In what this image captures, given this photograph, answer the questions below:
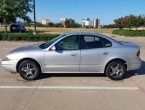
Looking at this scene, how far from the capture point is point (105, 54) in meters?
8.02

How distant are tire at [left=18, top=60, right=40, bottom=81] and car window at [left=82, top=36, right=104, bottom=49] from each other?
1.58m

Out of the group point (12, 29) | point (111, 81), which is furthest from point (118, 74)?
point (12, 29)

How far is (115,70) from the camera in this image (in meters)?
8.12

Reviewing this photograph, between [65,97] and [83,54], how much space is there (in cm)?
207

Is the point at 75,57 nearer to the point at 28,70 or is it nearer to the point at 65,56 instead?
the point at 65,56

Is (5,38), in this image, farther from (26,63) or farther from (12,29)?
(12,29)

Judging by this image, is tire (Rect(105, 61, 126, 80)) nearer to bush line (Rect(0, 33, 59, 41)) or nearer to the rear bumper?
the rear bumper

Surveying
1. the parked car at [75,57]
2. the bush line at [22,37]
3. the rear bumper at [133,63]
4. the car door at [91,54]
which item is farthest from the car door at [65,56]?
the bush line at [22,37]

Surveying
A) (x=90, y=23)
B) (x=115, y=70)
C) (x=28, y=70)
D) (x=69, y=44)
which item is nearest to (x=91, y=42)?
(x=69, y=44)

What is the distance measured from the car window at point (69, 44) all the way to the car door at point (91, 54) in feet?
0.61

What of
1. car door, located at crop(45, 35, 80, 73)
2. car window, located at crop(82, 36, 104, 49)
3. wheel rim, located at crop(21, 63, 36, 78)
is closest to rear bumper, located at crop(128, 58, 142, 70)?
car window, located at crop(82, 36, 104, 49)

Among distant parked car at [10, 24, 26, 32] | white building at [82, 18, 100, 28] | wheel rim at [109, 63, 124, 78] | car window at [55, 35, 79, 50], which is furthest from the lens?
white building at [82, 18, 100, 28]

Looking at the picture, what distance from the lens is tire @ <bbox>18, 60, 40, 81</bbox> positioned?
7.88 m

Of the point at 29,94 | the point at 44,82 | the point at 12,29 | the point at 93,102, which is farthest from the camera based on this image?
the point at 12,29
